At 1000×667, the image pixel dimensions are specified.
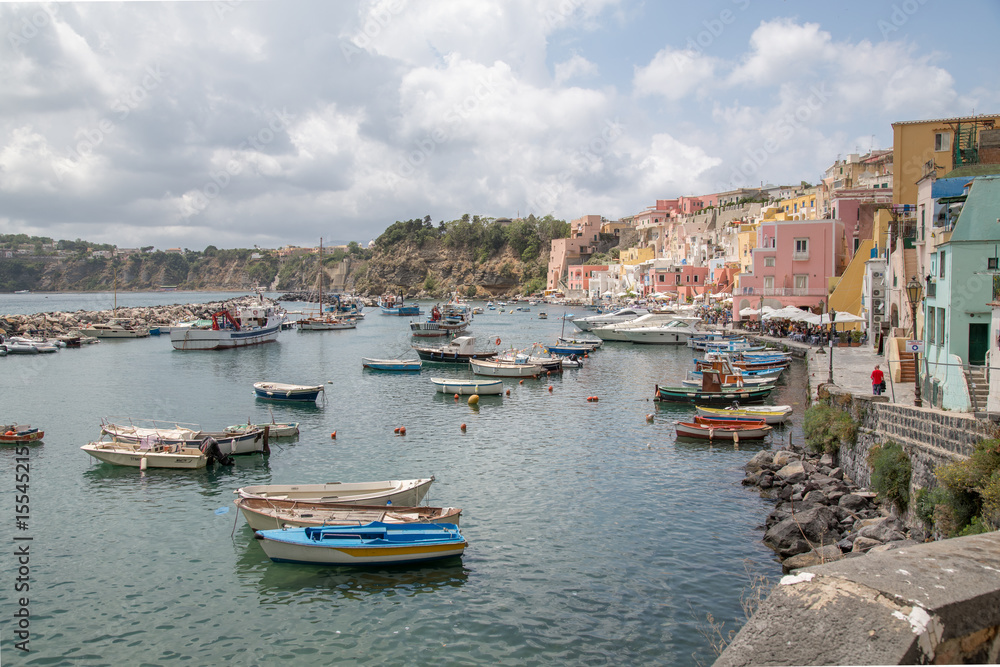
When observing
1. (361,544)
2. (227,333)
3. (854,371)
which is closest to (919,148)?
(854,371)

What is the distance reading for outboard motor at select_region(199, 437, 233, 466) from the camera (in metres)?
21.0

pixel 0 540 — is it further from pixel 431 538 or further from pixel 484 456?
pixel 484 456

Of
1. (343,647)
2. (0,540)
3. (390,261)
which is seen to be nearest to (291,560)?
(343,647)

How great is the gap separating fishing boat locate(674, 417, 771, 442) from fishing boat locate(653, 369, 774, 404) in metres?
5.38

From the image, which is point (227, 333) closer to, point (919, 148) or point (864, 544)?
point (919, 148)

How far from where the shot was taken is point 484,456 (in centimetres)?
2247

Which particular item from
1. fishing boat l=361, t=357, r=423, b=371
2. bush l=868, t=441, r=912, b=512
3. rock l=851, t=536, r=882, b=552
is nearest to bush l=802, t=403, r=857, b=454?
bush l=868, t=441, r=912, b=512

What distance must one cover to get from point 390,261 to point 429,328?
10735 centimetres

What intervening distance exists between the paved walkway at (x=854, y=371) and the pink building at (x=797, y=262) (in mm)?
11804

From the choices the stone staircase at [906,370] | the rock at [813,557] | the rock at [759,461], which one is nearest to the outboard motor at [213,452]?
the rock at [759,461]

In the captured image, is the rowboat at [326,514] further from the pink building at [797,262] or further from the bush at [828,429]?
the pink building at [797,262]

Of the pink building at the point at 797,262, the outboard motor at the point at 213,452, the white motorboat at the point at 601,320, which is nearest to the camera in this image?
the outboard motor at the point at 213,452

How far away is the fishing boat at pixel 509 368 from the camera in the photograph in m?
40.2

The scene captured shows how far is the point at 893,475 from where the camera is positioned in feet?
45.9
